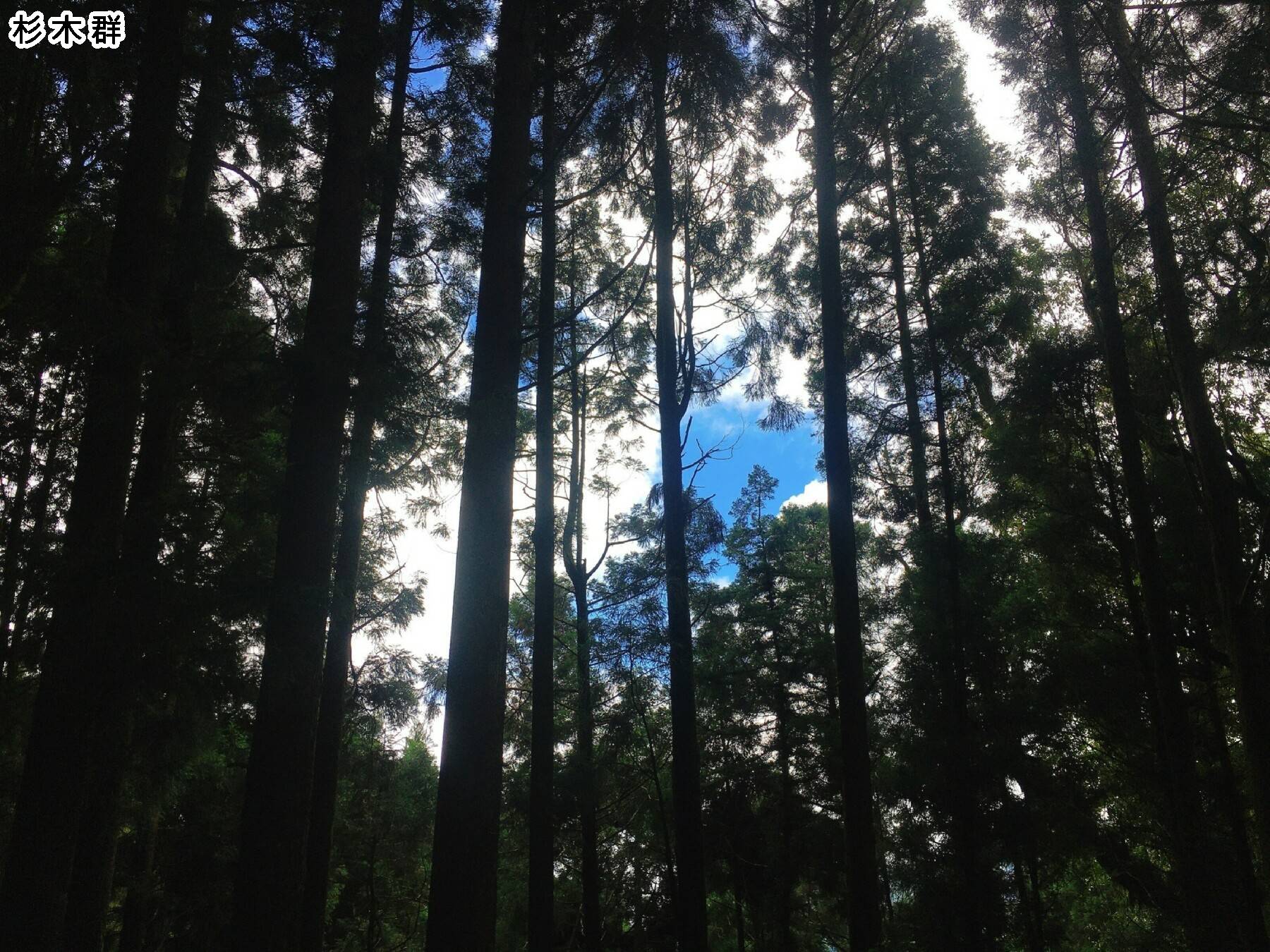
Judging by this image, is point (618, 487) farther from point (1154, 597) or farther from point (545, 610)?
point (1154, 597)

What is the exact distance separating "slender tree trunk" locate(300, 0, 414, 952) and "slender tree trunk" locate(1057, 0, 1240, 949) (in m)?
7.85

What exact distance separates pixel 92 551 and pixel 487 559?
323cm

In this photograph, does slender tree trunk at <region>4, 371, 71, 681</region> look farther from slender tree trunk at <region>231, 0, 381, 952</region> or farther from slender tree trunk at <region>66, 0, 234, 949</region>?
slender tree trunk at <region>231, 0, 381, 952</region>

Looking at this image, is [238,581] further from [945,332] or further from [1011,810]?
[1011,810]

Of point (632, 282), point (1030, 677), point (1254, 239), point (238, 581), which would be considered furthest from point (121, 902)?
point (1254, 239)

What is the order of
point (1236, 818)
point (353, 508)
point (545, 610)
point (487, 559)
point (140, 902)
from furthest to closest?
point (140, 902) → point (1236, 818) → point (545, 610) → point (353, 508) → point (487, 559)

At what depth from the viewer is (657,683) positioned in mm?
11180

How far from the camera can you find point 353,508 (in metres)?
8.55

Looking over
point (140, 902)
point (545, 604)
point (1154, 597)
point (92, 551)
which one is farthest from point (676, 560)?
point (140, 902)

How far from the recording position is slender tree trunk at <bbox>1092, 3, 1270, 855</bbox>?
5984 mm

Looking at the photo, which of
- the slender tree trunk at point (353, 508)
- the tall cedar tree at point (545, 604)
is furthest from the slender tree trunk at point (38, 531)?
the tall cedar tree at point (545, 604)

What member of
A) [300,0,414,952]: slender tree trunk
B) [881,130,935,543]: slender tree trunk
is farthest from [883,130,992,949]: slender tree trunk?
[300,0,414,952]: slender tree trunk

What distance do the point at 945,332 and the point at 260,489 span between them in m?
11.2

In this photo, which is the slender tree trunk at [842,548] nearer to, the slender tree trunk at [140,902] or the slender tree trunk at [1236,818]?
the slender tree trunk at [1236,818]
